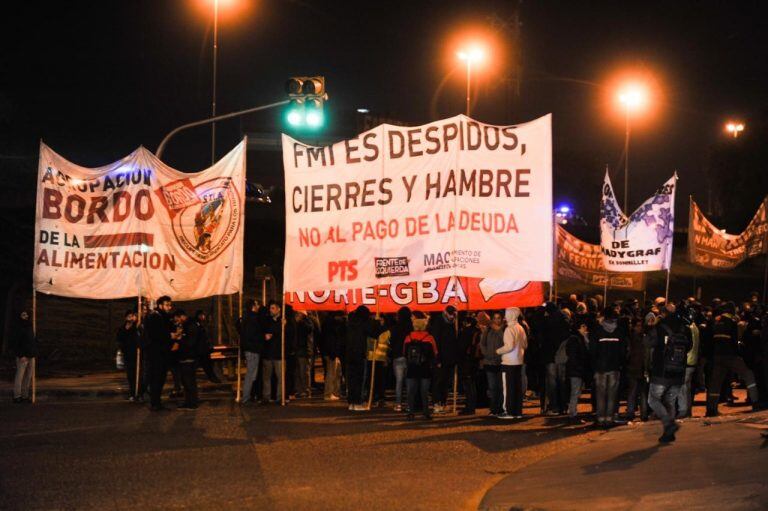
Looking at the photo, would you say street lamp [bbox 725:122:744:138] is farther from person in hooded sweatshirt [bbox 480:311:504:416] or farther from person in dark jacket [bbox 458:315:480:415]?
person in hooded sweatshirt [bbox 480:311:504:416]

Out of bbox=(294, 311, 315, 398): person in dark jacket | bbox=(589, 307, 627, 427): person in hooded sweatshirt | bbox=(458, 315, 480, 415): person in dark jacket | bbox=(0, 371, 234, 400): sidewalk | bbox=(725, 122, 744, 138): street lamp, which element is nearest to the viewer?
bbox=(589, 307, 627, 427): person in hooded sweatshirt

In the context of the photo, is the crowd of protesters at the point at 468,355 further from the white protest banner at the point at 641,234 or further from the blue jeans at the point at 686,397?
the white protest banner at the point at 641,234

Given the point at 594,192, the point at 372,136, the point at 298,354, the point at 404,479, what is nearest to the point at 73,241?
the point at 298,354

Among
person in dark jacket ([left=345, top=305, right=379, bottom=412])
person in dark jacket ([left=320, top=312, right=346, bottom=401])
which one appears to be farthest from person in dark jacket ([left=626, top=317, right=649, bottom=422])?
person in dark jacket ([left=320, top=312, right=346, bottom=401])

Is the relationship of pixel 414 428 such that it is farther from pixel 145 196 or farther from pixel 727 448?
pixel 145 196

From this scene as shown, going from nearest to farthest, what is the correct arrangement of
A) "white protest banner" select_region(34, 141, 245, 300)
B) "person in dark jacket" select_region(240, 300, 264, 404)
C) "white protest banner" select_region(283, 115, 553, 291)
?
1. "white protest banner" select_region(283, 115, 553, 291)
2. "person in dark jacket" select_region(240, 300, 264, 404)
3. "white protest banner" select_region(34, 141, 245, 300)

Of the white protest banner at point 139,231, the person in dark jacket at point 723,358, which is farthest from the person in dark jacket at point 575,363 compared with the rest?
the white protest banner at point 139,231

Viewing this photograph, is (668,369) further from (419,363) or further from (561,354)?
(419,363)

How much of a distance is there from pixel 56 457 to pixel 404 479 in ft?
13.8

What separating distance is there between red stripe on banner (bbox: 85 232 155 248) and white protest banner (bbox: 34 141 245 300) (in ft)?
0.06

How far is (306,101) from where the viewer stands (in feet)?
70.2

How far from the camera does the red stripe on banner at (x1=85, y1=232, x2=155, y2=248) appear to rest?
17984mm

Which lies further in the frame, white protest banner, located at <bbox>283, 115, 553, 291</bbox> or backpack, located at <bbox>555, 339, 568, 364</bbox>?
backpack, located at <bbox>555, 339, 568, 364</bbox>

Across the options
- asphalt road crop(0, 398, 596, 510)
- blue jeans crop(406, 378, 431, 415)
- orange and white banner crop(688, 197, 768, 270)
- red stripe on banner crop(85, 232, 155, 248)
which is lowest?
asphalt road crop(0, 398, 596, 510)
